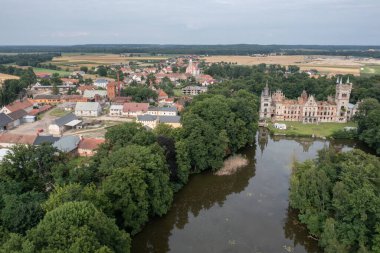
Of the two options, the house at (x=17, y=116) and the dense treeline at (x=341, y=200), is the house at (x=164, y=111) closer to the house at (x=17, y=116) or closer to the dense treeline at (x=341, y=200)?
the house at (x=17, y=116)

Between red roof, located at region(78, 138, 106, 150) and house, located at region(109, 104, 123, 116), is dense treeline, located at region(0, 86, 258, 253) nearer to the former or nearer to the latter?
red roof, located at region(78, 138, 106, 150)

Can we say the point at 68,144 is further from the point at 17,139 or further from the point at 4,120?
the point at 4,120

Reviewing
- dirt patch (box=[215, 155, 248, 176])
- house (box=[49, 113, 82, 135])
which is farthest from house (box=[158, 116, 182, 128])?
dirt patch (box=[215, 155, 248, 176])

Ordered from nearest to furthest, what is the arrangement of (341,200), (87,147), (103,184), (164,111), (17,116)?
1. (341,200)
2. (103,184)
3. (87,147)
4. (17,116)
5. (164,111)

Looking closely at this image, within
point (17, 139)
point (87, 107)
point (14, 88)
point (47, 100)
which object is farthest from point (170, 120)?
point (14, 88)

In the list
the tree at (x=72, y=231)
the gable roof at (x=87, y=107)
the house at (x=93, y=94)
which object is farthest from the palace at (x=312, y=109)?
the tree at (x=72, y=231)

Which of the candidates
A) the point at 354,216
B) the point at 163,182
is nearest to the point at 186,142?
the point at 163,182
